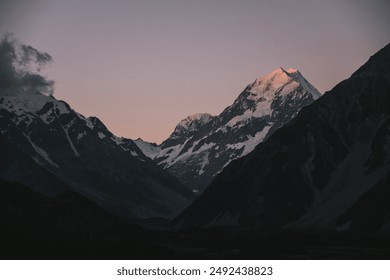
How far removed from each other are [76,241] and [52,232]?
52.8 ft

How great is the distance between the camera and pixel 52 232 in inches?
7835
